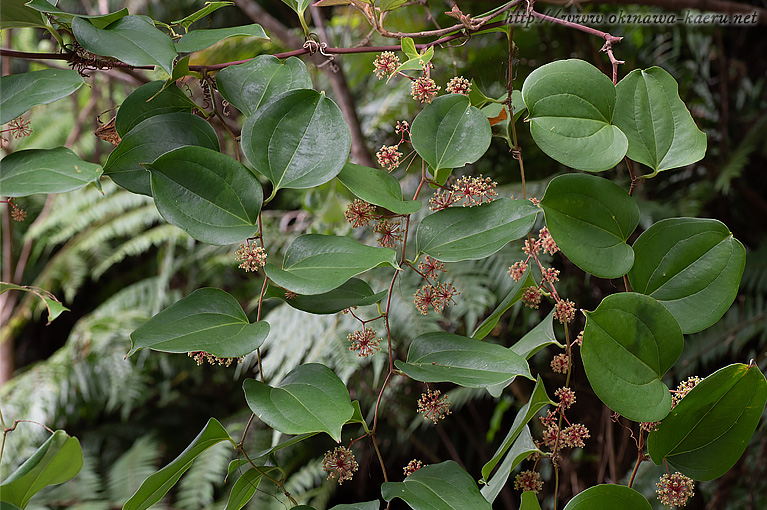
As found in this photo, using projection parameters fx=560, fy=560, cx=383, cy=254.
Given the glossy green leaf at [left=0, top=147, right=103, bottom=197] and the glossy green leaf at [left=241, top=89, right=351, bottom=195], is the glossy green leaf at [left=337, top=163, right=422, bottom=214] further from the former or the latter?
the glossy green leaf at [left=0, top=147, right=103, bottom=197]

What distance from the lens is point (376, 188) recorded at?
283 mm

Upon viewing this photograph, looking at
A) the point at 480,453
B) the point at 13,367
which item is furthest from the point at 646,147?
the point at 13,367

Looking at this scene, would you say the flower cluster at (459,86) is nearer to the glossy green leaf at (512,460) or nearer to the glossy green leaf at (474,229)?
the glossy green leaf at (474,229)

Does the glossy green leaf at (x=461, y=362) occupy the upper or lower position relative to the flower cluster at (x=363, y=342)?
upper

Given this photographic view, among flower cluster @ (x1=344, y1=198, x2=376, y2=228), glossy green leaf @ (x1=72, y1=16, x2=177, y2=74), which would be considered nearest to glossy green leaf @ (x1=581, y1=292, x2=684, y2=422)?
flower cluster @ (x1=344, y1=198, x2=376, y2=228)

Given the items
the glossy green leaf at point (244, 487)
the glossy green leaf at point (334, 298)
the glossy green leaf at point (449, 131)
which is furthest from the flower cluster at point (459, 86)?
the glossy green leaf at point (244, 487)

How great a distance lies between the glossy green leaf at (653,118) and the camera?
0.93 feet

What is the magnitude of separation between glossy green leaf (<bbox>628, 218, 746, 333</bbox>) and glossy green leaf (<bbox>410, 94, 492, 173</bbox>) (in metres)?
0.10

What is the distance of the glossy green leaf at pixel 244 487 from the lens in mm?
274

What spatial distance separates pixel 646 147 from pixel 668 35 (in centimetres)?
117

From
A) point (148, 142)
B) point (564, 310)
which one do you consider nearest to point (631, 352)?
point (564, 310)

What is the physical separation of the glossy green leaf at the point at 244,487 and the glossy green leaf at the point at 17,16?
256 mm

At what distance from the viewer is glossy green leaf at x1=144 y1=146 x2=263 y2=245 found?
25 cm

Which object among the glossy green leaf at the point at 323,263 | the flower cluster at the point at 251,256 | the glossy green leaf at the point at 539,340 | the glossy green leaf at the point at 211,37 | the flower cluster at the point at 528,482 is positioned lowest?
the flower cluster at the point at 528,482
